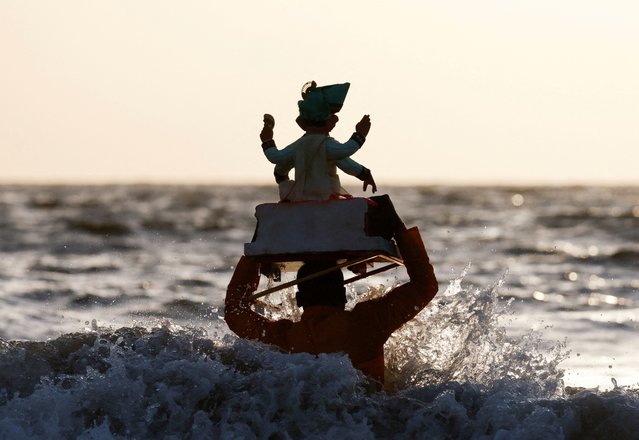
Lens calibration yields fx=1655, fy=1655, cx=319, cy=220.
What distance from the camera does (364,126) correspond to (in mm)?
9008

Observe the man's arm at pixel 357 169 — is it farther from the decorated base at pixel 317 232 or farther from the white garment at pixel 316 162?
the decorated base at pixel 317 232

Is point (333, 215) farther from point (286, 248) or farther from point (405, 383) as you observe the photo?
point (405, 383)

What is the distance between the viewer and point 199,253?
28406mm

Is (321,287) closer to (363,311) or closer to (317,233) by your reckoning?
(363,311)

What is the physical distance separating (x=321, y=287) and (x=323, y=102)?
1027 mm

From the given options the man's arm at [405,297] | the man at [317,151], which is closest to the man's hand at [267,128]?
the man at [317,151]

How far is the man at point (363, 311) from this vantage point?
359 inches

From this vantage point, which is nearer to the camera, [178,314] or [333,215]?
[333,215]

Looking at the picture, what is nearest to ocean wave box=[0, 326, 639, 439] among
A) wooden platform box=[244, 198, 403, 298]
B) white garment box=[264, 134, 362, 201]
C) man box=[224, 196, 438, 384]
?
man box=[224, 196, 438, 384]

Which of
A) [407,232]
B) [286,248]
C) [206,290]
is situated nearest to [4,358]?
[286,248]

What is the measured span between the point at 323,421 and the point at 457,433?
2.34 feet

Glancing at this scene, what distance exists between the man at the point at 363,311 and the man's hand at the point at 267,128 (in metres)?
0.68

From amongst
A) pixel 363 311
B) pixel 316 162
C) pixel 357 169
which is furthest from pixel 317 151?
pixel 363 311

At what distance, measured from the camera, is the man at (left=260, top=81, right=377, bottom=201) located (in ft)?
29.6
